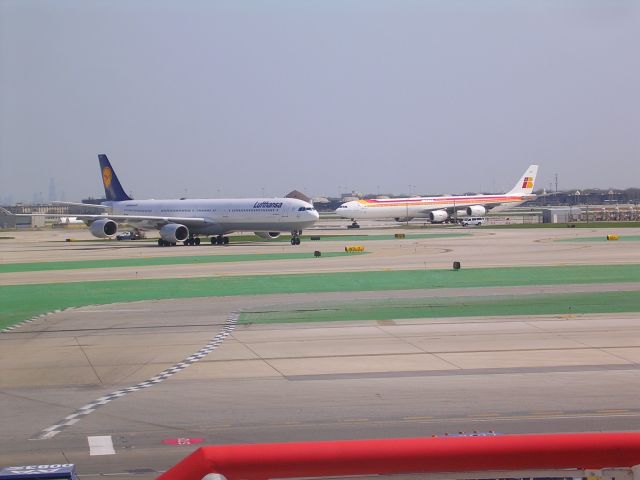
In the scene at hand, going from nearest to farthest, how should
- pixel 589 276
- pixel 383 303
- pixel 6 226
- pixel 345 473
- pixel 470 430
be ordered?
pixel 345 473 < pixel 470 430 < pixel 383 303 < pixel 589 276 < pixel 6 226

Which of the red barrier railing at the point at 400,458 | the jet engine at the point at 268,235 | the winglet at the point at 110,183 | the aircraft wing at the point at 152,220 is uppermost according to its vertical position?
the winglet at the point at 110,183

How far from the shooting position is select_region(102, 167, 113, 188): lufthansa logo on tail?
80875mm

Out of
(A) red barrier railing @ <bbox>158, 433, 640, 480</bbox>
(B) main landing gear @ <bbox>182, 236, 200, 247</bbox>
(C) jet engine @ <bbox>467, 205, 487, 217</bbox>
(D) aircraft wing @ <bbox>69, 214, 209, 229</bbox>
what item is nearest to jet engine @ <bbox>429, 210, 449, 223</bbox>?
(C) jet engine @ <bbox>467, 205, 487, 217</bbox>

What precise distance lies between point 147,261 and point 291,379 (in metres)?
36.7

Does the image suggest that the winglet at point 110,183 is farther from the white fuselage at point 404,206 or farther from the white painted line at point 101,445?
the white painted line at point 101,445

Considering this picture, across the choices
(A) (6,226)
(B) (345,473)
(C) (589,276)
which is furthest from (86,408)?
(A) (6,226)

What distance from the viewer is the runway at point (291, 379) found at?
435 inches

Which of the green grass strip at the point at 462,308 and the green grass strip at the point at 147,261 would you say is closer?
the green grass strip at the point at 462,308

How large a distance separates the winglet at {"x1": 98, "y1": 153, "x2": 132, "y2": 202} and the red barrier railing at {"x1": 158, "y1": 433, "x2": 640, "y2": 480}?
255 ft

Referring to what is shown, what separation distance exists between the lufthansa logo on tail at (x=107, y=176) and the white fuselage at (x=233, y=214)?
30.1 ft

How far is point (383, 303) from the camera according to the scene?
2639 cm

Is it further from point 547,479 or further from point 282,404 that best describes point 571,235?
point 547,479

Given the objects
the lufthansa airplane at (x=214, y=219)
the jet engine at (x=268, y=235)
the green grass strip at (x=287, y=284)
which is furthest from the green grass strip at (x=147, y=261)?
the jet engine at (x=268, y=235)

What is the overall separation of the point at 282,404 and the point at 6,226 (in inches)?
6157
